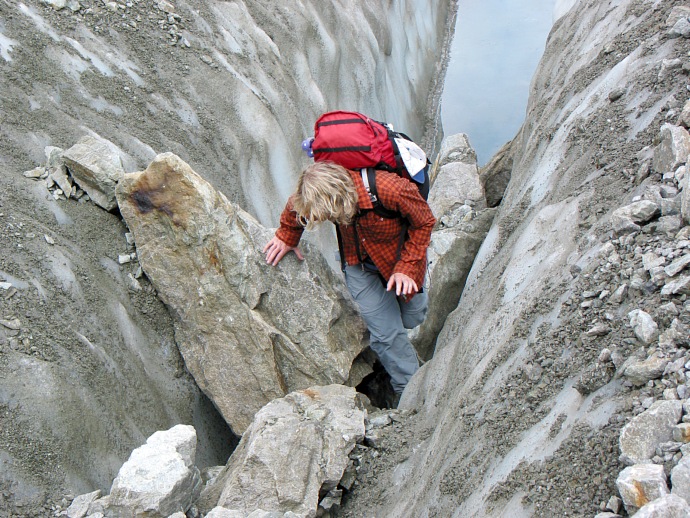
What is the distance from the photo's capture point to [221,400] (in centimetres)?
475

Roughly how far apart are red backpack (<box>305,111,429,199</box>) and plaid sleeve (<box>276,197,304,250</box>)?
2.33 feet

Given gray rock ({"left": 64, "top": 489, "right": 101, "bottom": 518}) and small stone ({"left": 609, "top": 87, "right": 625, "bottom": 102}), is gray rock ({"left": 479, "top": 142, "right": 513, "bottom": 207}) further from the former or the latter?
gray rock ({"left": 64, "top": 489, "right": 101, "bottom": 518})

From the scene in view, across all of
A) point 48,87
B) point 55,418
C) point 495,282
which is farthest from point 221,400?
point 48,87

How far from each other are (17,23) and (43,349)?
2892 mm

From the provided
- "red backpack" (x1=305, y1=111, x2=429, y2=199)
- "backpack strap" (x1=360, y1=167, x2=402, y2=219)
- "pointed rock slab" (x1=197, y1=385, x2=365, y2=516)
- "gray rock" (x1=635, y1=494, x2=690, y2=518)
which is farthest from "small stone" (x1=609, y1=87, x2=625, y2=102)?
"gray rock" (x1=635, y1=494, x2=690, y2=518)

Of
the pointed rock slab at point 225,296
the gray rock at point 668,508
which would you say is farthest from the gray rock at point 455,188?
the gray rock at point 668,508

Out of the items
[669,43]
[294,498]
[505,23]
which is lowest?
[294,498]

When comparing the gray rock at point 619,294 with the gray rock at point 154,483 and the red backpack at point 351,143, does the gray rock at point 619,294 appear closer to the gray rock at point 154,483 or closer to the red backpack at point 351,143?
the red backpack at point 351,143

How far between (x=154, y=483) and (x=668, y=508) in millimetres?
2408

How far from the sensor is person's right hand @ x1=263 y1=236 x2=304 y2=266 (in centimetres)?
480

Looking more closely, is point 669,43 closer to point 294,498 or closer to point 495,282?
point 495,282

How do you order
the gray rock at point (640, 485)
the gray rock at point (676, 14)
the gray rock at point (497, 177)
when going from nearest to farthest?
the gray rock at point (640, 485), the gray rock at point (676, 14), the gray rock at point (497, 177)

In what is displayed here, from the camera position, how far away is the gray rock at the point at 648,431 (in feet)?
7.20

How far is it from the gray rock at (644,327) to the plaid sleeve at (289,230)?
242cm
